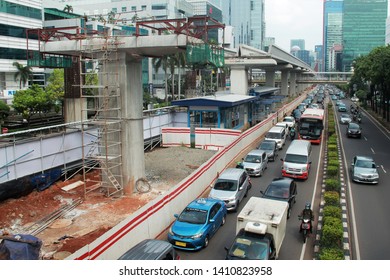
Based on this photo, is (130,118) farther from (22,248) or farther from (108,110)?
(22,248)

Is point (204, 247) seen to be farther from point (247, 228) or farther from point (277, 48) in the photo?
point (277, 48)

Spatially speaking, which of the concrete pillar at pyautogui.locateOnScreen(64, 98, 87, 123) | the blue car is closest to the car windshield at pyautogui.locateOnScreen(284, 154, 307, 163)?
the blue car

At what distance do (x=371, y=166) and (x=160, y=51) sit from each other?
44.9 ft

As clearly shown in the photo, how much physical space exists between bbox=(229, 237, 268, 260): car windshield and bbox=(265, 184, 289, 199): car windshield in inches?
234

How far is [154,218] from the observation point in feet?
48.4

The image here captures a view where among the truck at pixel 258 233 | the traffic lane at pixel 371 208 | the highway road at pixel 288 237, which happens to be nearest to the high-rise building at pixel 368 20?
the traffic lane at pixel 371 208

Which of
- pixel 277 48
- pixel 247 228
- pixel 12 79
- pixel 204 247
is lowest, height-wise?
pixel 204 247

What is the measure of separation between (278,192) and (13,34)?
50.4m

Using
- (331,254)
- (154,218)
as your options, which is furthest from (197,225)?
(331,254)

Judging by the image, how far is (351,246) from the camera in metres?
14.2

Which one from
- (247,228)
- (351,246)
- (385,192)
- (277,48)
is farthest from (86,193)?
(277,48)

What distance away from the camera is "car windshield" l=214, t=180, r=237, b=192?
18547 millimetres

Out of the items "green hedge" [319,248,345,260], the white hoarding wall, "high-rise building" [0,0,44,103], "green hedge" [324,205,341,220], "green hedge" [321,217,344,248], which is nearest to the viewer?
"green hedge" [319,248,345,260]

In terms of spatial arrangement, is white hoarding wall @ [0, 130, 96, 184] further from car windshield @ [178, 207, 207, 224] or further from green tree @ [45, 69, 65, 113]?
green tree @ [45, 69, 65, 113]
